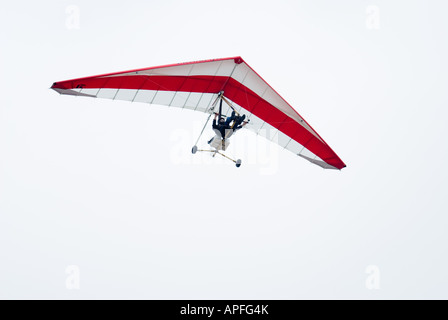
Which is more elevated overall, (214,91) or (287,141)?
(214,91)

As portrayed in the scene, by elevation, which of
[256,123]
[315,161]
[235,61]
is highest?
[235,61]

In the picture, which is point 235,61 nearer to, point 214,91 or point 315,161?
point 214,91

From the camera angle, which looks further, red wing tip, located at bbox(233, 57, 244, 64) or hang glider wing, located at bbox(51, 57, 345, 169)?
red wing tip, located at bbox(233, 57, 244, 64)

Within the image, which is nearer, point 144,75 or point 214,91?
point 144,75

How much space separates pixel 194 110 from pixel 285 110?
3180 mm

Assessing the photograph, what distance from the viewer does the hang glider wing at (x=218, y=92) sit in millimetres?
14328

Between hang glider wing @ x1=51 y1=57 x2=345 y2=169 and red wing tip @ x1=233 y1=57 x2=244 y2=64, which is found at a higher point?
red wing tip @ x1=233 y1=57 x2=244 y2=64

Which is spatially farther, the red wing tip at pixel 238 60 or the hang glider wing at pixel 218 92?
the red wing tip at pixel 238 60

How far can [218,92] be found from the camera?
16766 mm

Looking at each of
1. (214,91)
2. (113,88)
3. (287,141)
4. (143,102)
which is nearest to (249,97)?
(214,91)

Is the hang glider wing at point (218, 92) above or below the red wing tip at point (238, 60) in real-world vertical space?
below

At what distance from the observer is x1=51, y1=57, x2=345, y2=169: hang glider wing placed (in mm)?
14328

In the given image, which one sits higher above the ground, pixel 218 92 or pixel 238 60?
pixel 238 60

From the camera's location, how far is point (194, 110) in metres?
17.0
